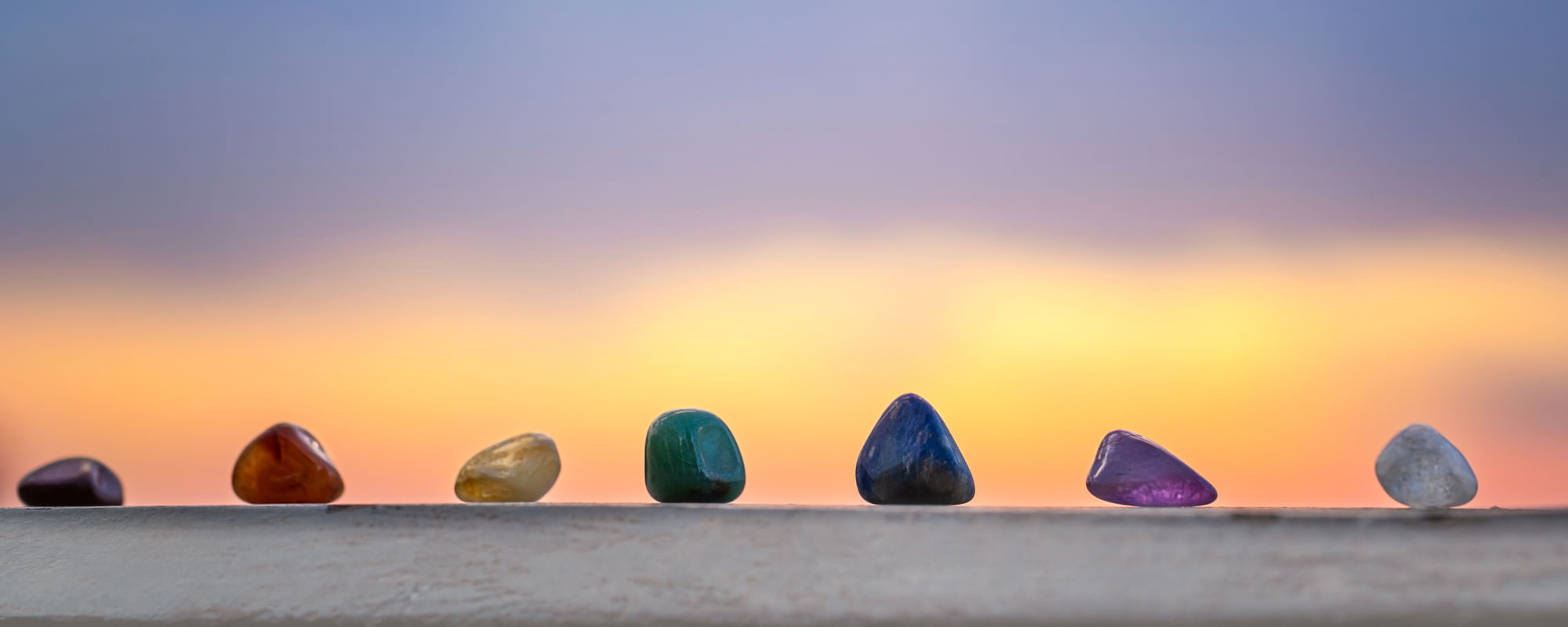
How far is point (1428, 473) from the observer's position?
0.92 metres

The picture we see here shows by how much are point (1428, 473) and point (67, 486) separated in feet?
4.24

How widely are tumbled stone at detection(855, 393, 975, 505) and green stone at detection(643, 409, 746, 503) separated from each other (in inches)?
4.8

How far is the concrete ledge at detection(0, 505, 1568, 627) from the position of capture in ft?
2.60

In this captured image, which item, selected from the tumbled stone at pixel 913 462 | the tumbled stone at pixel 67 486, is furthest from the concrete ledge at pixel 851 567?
the tumbled stone at pixel 67 486

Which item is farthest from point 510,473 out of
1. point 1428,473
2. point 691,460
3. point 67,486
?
point 1428,473

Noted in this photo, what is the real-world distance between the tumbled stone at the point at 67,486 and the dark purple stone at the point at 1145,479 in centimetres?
99

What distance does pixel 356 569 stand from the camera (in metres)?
0.88

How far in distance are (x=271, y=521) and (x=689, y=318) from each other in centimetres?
54

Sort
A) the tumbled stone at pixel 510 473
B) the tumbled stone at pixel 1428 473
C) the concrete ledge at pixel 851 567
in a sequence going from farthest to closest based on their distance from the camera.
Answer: the tumbled stone at pixel 510 473 < the tumbled stone at pixel 1428 473 < the concrete ledge at pixel 851 567

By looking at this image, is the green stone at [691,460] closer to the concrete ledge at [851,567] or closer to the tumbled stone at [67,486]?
the concrete ledge at [851,567]

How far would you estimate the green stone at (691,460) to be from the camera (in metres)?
0.95

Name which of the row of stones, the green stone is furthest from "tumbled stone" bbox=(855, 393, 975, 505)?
the green stone

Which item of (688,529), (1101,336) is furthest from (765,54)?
(688,529)

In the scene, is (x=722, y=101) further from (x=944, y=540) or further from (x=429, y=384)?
(x=944, y=540)
